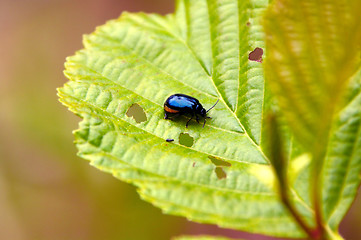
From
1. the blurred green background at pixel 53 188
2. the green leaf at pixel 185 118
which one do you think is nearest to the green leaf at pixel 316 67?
the green leaf at pixel 185 118

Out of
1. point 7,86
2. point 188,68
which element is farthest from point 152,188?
point 7,86

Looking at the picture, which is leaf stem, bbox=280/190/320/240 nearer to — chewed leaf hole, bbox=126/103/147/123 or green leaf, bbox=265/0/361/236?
green leaf, bbox=265/0/361/236

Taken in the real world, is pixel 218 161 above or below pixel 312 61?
below

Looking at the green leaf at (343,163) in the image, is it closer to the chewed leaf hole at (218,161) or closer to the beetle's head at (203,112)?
the chewed leaf hole at (218,161)

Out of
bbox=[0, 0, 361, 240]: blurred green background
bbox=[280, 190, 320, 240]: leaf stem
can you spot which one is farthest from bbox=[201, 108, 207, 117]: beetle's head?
bbox=[0, 0, 361, 240]: blurred green background

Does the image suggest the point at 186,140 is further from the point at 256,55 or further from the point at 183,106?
the point at 256,55

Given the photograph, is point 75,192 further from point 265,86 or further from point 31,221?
A: point 265,86

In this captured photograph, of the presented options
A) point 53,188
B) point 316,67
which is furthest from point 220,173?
point 53,188

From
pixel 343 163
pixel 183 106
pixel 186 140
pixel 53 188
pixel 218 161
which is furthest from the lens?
pixel 53 188
